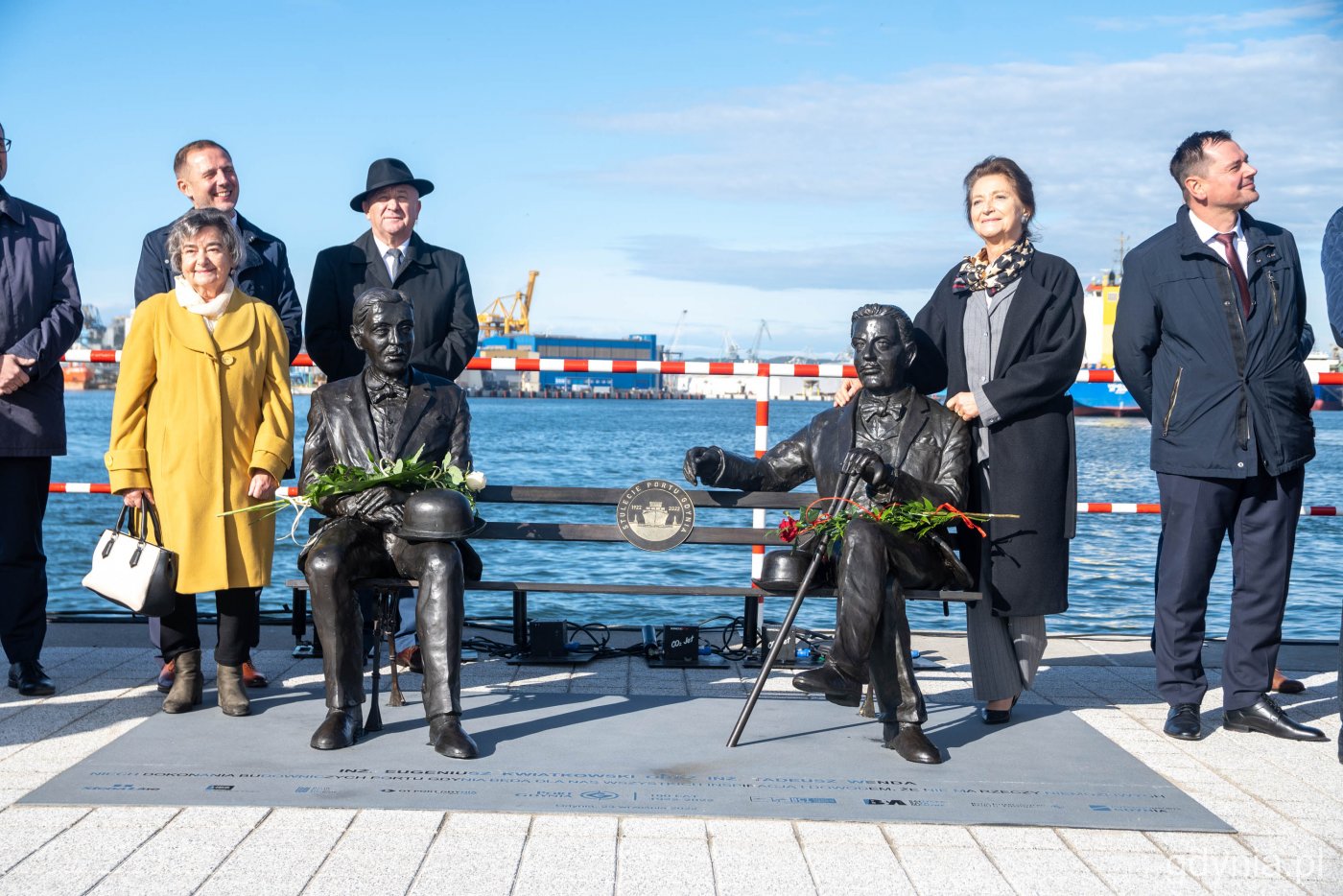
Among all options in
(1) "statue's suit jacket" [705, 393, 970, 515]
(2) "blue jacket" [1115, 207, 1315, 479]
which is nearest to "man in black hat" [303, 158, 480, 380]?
(1) "statue's suit jacket" [705, 393, 970, 515]

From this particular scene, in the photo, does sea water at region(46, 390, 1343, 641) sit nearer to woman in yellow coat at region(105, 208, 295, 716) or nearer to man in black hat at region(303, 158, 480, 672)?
woman in yellow coat at region(105, 208, 295, 716)

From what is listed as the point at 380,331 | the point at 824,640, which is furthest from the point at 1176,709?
the point at 380,331

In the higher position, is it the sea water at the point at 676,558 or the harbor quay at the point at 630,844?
the harbor quay at the point at 630,844

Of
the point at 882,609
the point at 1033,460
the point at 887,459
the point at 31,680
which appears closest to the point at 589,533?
the point at 887,459

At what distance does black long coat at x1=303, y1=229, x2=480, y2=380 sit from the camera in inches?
219

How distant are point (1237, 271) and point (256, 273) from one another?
148 inches

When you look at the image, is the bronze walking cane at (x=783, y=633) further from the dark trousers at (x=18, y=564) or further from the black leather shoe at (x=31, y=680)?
the dark trousers at (x=18, y=564)

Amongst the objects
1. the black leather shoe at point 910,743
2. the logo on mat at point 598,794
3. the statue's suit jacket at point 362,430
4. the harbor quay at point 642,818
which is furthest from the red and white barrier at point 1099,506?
the logo on mat at point 598,794

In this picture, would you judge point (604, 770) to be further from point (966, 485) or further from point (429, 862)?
point (966, 485)

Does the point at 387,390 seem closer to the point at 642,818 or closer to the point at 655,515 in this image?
the point at 655,515

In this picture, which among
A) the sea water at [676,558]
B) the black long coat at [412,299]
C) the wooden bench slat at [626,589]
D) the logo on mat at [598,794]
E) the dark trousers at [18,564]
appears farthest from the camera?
the sea water at [676,558]

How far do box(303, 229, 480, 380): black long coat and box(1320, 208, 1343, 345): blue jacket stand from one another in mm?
3117

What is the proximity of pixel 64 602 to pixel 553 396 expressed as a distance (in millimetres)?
100665

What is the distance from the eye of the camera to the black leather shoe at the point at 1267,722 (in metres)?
4.85
